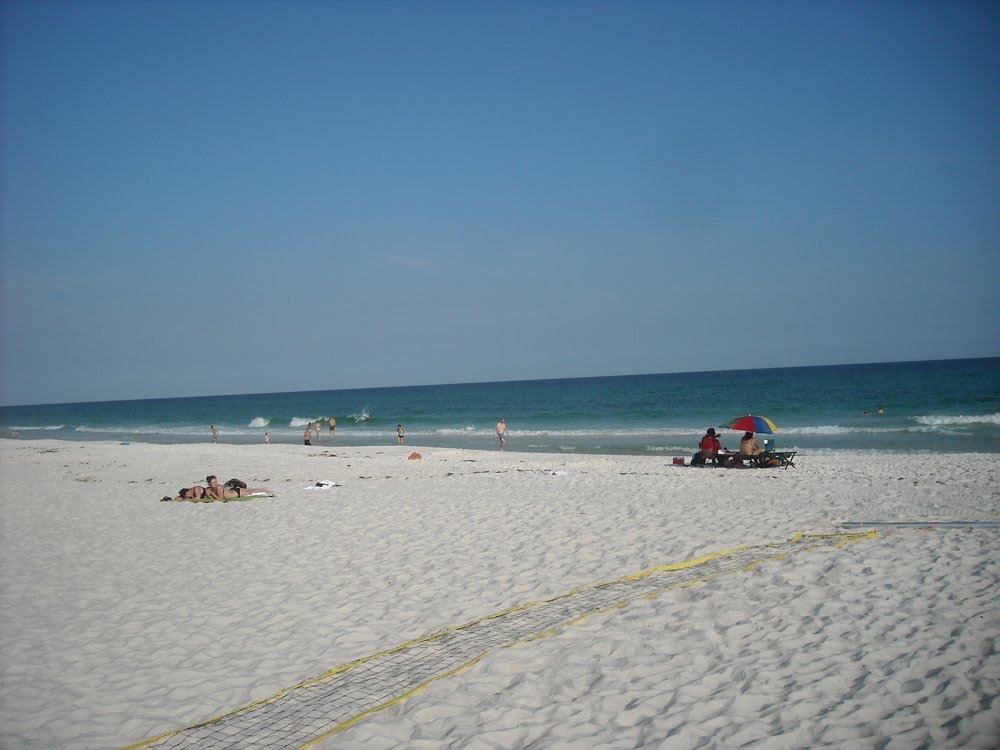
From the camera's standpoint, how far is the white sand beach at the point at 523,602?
14.1 feet

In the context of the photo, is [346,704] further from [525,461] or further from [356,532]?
[525,461]

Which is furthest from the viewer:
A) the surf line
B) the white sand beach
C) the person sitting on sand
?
the person sitting on sand

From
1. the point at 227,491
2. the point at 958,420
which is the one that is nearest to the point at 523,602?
the point at 227,491

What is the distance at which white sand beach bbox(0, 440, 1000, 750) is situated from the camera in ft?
14.1

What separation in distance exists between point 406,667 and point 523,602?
5.33 ft

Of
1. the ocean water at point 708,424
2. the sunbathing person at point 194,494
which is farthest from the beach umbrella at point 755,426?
the sunbathing person at point 194,494

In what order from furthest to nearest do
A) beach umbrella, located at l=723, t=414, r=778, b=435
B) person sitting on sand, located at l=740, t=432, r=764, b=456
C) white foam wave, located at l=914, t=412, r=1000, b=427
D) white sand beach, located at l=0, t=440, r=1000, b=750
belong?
white foam wave, located at l=914, t=412, r=1000, b=427
beach umbrella, located at l=723, t=414, r=778, b=435
person sitting on sand, located at l=740, t=432, r=764, b=456
white sand beach, located at l=0, t=440, r=1000, b=750

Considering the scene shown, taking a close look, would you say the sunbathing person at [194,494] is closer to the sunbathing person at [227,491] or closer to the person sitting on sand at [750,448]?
the sunbathing person at [227,491]

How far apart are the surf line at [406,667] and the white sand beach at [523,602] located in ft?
0.44

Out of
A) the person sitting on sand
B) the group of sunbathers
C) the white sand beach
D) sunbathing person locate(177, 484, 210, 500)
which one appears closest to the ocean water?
the person sitting on sand

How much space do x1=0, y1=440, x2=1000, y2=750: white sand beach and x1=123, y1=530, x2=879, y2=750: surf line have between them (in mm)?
135

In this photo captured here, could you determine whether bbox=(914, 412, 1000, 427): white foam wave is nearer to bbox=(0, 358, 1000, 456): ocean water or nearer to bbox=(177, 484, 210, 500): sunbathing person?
bbox=(0, 358, 1000, 456): ocean water

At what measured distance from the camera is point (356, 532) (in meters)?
10.1

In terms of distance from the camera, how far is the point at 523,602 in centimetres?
660
